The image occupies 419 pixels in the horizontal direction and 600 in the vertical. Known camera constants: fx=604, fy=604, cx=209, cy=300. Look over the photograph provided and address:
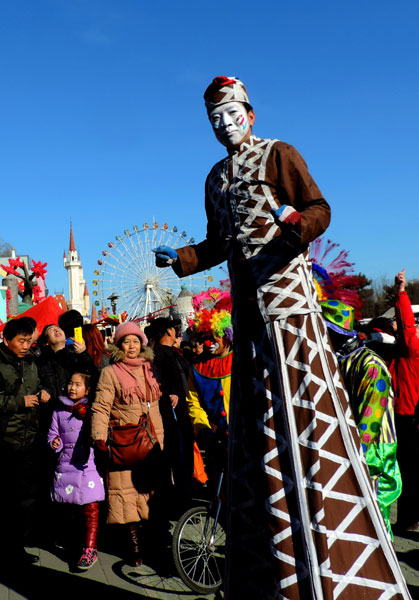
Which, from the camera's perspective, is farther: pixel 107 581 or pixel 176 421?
pixel 176 421

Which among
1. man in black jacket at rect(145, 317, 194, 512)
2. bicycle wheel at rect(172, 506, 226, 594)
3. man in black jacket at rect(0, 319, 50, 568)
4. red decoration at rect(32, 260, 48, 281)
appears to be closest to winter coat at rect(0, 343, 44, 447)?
man in black jacket at rect(0, 319, 50, 568)

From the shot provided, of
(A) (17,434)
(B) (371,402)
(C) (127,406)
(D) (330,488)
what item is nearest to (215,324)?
(C) (127,406)

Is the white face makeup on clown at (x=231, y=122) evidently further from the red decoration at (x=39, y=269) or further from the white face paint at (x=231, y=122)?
the red decoration at (x=39, y=269)

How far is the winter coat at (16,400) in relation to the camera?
4.84 meters

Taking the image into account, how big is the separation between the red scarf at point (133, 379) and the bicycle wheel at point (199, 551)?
38.6 inches

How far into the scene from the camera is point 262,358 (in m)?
2.20

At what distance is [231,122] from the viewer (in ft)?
7.84

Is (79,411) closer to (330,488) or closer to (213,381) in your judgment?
(213,381)

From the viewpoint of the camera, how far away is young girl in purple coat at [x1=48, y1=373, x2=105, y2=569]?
460 cm

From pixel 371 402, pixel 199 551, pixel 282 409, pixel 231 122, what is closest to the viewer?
pixel 282 409

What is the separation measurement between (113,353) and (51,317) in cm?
435

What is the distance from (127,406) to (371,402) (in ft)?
8.04

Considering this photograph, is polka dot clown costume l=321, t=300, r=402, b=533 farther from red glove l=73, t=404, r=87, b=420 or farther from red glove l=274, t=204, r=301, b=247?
red glove l=73, t=404, r=87, b=420

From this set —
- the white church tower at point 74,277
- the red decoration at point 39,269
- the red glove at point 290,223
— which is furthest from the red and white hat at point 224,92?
the white church tower at point 74,277
